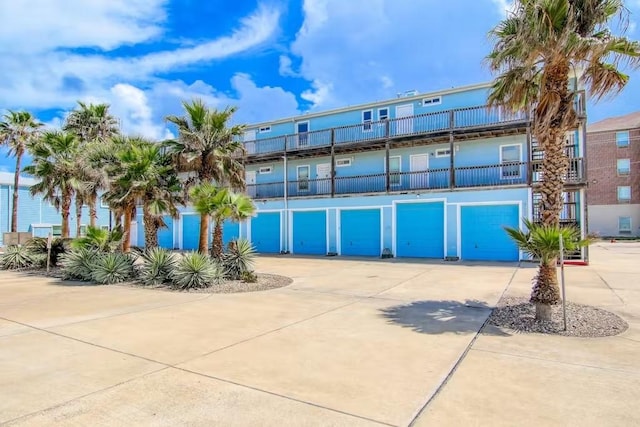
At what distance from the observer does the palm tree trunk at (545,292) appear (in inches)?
284

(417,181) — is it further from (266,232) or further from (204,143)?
(204,143)

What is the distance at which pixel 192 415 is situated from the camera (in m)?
3.75

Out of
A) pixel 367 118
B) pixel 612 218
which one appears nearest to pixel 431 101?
pixel 367 118

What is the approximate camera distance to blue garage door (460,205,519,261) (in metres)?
18.5

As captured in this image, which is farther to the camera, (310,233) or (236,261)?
(310,233)

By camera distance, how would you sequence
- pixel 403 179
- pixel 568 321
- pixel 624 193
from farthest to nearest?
pixel 624 193, pixel 403 179, pixel 568 321

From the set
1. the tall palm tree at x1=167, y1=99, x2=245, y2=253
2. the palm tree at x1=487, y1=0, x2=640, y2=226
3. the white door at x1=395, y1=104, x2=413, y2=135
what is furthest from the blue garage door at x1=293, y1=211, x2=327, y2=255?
the palm tree at x1=487, y1=0, x2=640, y2=226

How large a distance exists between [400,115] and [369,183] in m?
4.30

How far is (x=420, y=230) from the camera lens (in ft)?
68.3

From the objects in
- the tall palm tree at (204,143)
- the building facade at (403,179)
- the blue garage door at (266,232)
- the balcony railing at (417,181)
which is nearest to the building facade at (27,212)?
the blue garage door at (266,232)

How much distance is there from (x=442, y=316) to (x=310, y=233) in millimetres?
16727

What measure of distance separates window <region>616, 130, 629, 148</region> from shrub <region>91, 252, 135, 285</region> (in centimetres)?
5034

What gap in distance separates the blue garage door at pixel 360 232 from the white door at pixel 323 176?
238 cm

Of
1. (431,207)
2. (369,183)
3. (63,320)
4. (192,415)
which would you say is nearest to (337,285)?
(63,320)
